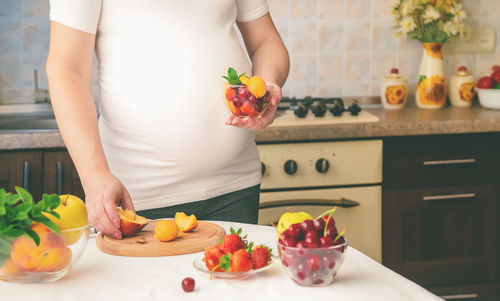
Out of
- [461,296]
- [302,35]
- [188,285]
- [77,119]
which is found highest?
[302,35]

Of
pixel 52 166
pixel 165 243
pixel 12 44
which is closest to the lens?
pixel 165 243

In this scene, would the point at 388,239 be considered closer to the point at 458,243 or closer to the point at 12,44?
the point at 458,243

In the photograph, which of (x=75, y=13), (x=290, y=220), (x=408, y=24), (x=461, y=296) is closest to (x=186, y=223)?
(x=290, y=220)

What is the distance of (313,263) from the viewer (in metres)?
0.89

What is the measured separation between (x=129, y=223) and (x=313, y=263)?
37 cm

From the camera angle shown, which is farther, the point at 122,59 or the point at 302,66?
the point at 302,66

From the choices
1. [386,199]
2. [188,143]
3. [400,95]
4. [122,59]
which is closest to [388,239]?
[386,199]

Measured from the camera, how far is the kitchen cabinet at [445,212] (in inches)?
88.4

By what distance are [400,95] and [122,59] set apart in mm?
1567

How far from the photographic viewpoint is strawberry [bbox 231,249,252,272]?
36.5 inches

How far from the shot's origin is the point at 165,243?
108 cm

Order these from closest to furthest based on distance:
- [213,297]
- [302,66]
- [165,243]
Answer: [213,297] < [165,243] < [302,66]

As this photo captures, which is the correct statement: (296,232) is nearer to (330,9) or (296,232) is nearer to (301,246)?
(301,246)

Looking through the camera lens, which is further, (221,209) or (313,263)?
(221,209)
